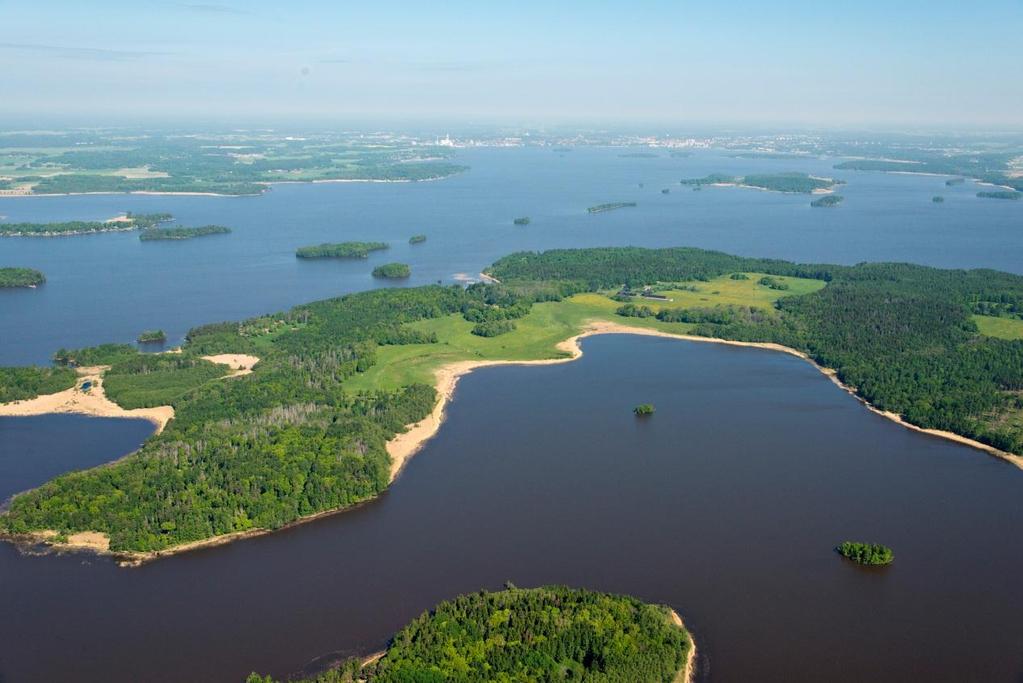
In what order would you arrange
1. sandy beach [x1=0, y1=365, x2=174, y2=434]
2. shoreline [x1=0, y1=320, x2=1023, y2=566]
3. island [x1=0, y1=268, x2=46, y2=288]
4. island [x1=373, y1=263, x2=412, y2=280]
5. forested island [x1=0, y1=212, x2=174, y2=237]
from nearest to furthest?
shoreline [x1=0, y1=320, x2=1023, y2=566], sandy beach [x1=0, y1=365, x2=174, y2=434], island [x1=0, y1=268, x2=46, y2=288], island [x1=373, y1=263, x2=412, y2=280], forested island [x1=0, y1=212, x2=174, y2=237]

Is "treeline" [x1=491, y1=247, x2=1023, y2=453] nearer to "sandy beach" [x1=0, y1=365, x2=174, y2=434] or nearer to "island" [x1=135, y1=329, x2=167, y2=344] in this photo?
"island" [x1=135, y1=329, x2=167, y2=344]

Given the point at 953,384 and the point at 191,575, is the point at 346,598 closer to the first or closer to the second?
the point at 191,575

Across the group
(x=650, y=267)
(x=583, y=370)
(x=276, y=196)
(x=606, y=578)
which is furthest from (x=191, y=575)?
(x=276, y=196)

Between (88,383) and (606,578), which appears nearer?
(606,578)

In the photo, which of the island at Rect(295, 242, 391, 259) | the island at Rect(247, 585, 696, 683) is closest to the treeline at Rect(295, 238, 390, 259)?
the island at Rect(295, 242, 391, 259)

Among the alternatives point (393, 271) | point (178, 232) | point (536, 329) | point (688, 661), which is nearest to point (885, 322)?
point (536, 329)
